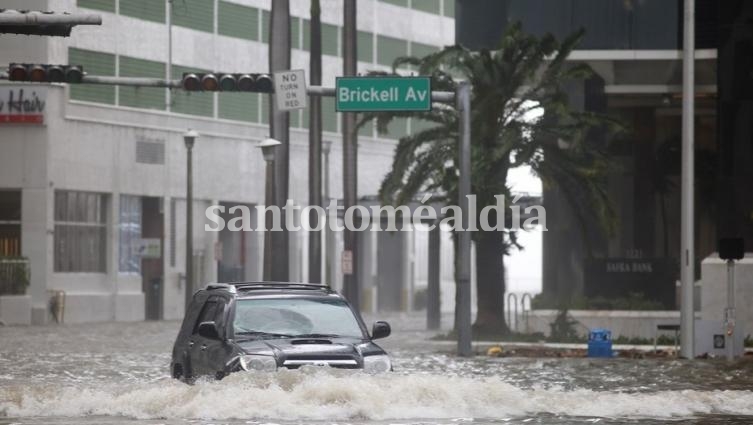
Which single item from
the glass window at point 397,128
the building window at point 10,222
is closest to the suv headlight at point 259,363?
the building window at point 10,222

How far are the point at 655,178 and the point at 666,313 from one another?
11.6 metres

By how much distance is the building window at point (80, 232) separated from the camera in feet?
219

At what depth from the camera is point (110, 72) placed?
68812 mm

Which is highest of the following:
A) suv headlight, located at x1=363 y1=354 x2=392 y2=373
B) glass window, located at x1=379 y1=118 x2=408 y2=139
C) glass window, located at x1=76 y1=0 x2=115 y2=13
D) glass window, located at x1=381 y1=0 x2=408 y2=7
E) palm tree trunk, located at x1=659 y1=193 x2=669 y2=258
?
glass window, located at x1=381 y1=0 x2=408 y2=7

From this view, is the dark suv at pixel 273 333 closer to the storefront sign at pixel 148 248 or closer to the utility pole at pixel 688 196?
the utility pole at pixel 688 196

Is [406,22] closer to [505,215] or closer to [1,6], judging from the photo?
[1,6]

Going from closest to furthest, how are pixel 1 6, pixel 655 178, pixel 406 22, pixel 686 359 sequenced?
pixel 686 359 → pixel 655 178 → pixel 1 6 → pixel 406 22

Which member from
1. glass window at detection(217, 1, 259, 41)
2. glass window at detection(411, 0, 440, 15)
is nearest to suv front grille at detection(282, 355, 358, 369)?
glass window at detection(217, 1, 259, 41)

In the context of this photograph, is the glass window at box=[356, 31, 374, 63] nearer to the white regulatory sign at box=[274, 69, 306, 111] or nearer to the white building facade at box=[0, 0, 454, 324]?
the white building facade at box=[0, 0, 454, 324]

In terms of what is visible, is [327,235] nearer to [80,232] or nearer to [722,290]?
[80,232]

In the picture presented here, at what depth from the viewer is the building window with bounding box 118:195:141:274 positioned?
70.2 meters

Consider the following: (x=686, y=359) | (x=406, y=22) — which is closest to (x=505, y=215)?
(x=686, y=359)

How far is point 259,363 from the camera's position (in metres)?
20.5

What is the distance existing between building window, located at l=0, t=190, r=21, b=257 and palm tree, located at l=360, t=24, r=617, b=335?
2100 centimetres
